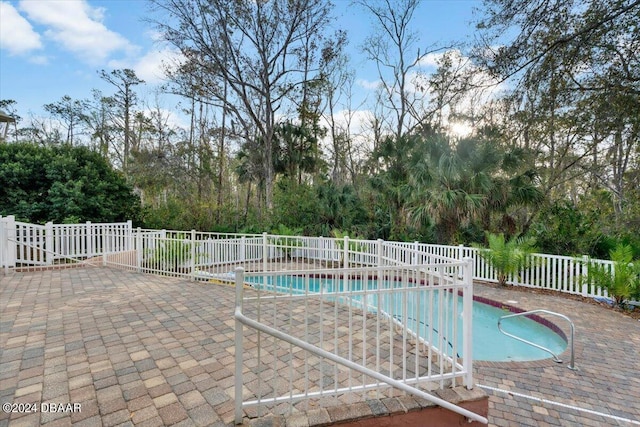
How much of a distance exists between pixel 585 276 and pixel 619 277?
0.63m

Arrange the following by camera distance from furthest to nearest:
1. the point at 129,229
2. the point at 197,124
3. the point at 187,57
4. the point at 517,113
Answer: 1. the point at 197,124
2. the point at 187,57
3. the point at 129,229
4. the point at 517,113

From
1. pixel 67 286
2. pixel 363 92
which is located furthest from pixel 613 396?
pixel 363 92

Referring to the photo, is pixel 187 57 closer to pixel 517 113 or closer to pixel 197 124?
pixel 197 124

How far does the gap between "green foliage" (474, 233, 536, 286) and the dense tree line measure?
158 cm

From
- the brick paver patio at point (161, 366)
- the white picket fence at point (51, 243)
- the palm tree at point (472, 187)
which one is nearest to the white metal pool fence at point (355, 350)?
the brick paver patio at point (161, 366)

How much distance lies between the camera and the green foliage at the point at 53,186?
10672 mm

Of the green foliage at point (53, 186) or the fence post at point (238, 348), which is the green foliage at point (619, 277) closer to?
the fence post at point (238, 348)

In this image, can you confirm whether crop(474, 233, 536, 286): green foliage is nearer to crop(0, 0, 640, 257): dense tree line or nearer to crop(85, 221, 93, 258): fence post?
crop(0, 0, 640, 257): dense tree line

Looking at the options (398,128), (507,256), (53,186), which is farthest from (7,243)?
(398,128)

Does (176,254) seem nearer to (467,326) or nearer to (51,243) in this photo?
(51,243)

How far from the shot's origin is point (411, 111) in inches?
629

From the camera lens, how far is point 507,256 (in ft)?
23.9

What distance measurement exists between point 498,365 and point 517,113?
6.74 m

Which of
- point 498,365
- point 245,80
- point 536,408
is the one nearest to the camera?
point 536,408
